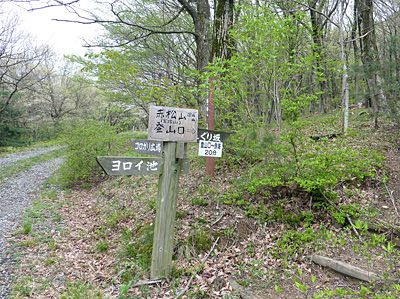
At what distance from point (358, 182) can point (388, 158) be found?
1332 mm

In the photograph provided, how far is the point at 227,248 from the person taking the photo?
4355 mm

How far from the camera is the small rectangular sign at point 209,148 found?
14.0ft

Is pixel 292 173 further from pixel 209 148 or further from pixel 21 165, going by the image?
pixel 21 165

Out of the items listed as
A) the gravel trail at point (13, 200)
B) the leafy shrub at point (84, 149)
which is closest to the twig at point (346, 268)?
the gravel trail at point (13, 200)

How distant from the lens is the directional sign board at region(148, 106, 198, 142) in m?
3.61

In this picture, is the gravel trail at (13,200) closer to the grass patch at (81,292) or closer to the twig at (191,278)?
the grass patch at (81,292)

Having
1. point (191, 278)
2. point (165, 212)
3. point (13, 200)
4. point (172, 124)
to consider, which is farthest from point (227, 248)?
point (13, 200)

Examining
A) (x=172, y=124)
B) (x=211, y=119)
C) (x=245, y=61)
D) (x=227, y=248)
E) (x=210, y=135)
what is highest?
(x=245, y=61)

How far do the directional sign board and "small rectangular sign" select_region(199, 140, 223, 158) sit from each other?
385 millimetres

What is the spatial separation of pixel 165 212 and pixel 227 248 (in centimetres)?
122

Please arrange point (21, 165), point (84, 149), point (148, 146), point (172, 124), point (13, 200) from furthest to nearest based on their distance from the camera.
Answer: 1. point (21, 165)
2. point (84, 149)
3. point (13, 200)
4. point (148, 146)
5. point (172, 124)

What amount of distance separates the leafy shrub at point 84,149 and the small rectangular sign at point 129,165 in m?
6.49

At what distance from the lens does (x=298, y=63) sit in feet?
15.7

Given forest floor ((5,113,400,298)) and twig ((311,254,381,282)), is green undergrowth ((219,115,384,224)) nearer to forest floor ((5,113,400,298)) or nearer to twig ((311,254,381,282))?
forest floor ((5,113,400,298))
